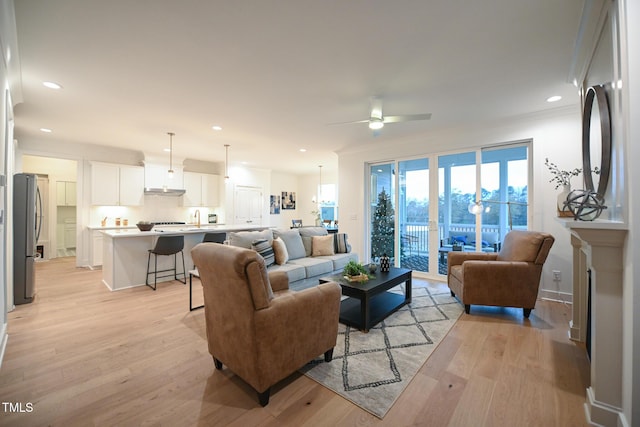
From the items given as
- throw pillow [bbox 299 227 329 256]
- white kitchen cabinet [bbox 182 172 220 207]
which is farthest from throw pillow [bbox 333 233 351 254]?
white kitchen cabinet [bbox 182 172 220 207]

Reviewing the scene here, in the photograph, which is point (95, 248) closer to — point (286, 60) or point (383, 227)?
point (286, 60)

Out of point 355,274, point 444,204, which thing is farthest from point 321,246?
point 444,204

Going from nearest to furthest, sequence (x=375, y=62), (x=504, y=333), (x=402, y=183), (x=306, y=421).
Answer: (x=306, y=421) < (x=375, y=62) < (x=504, y=333) < (x=402, y=183)

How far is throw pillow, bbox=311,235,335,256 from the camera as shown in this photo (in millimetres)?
4578

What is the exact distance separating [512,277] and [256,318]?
9.65ft

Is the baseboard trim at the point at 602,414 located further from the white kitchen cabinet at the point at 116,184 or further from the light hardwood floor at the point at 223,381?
the white kitchen cabinet at the point at 116,184

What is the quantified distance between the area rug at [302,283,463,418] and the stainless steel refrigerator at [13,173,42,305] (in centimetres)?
407

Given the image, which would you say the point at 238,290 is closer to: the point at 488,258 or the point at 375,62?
the point at 375,62

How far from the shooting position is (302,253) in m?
4.45

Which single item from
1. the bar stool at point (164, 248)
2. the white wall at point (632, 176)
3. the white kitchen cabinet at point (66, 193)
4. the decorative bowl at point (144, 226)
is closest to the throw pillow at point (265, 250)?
the bar stool at point (164, 248)

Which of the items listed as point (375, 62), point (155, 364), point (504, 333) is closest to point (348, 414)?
point (155, 364)

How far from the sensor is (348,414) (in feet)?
5.47

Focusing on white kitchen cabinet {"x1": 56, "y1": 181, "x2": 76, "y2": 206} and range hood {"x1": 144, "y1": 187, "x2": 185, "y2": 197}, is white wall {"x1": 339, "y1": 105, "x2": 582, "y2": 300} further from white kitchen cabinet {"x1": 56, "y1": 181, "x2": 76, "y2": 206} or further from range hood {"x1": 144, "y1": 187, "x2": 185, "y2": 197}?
white kitchen cabinet {"x1": 56, "y1": 181, "x2": 76, "y2": 206}

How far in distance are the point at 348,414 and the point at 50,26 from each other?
3472mm
